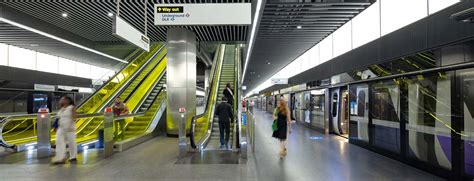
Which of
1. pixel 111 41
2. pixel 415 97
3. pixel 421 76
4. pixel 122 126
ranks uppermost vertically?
pixel 111 41

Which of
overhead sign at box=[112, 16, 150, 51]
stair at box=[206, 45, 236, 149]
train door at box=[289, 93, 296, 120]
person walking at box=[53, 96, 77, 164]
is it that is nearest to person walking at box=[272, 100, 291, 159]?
stair at box=[206, 45, 236, 149]

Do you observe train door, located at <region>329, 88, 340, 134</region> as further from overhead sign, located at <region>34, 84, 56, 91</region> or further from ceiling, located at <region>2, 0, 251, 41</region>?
overhead sign, located at <region>34, 84, 56, 91</region>

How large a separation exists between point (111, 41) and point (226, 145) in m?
8.06

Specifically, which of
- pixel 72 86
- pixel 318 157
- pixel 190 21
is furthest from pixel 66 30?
pixel 318 157

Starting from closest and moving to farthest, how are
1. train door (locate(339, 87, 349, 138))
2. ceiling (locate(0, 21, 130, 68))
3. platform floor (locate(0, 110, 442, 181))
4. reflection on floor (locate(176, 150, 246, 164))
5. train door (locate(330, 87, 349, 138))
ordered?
1. platform floor (locate(0, 110, 442, 181))
2. reflection on floor (locate(176, 150, 246, 164))
3. ceiling (locate(0, 21, 130, 68))
4. train door (locate(330, 87, 349, 138))
5. train door (locate(339, 87, 349, 138))

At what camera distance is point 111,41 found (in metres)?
12.8

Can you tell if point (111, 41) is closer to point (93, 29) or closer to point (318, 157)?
point (93, 29)

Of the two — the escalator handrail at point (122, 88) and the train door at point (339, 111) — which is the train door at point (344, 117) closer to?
the train door at point (339, 111)

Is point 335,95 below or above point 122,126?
above

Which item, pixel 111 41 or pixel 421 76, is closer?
pixel 421 76

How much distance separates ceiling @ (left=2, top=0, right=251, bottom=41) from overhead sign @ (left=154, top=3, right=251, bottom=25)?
2.73 feet

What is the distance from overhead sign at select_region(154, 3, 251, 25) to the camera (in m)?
6.23

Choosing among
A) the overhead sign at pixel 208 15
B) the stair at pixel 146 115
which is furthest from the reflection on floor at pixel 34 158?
the overhead sign at pixel 208 15

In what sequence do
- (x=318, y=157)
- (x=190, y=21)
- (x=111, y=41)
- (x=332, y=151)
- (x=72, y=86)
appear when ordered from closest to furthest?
(x=190, y=21) → (x=318, y=157) → (x=332, y=151) → (x=111, y=41) → (x=72, y=86)
